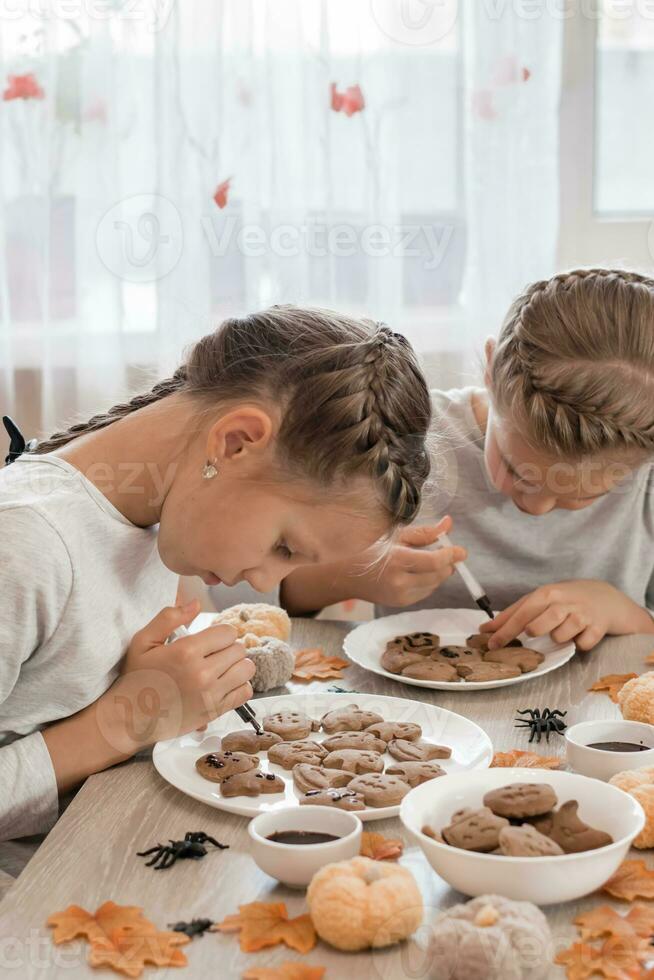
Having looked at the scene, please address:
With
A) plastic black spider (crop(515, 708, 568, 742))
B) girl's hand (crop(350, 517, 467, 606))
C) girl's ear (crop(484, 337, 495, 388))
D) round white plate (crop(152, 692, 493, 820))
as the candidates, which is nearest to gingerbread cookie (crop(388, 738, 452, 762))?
round white plate (crop(152, 692, 493, 820))

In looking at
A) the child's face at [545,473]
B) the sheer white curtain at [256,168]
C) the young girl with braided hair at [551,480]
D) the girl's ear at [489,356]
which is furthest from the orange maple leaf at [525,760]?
the sheer white curtain at [256,168]

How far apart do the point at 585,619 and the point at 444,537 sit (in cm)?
23

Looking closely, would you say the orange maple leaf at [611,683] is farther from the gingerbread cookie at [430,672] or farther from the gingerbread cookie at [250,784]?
the gingerbread cookie at [250,784]

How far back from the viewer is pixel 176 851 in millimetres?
821

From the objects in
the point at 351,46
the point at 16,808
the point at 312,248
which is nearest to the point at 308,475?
the point at 16,808

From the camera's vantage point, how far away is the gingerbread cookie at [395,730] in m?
1.03

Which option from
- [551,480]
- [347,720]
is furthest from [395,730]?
[551,480]

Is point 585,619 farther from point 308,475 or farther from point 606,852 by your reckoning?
point 606,852

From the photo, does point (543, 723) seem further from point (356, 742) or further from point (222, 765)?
point (222, 765)

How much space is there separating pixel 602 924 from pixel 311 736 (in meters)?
0.41

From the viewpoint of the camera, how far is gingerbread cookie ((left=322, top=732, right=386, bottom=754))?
1000mm

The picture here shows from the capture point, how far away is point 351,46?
7.53 feet


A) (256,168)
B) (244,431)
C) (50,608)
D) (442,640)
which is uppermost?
(256,168)

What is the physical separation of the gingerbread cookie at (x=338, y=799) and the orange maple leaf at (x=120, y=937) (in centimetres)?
18
